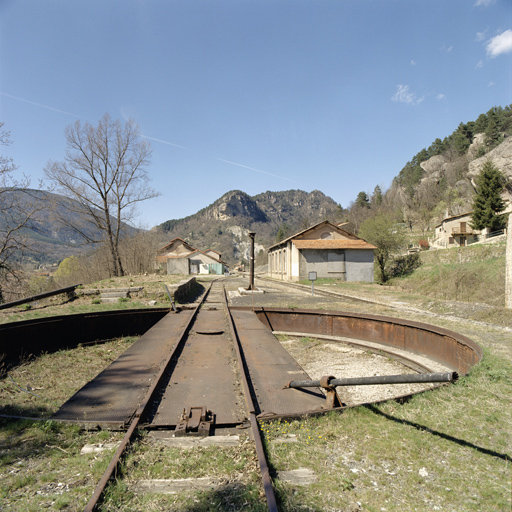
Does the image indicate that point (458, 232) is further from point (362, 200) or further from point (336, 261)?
point (362, 200)

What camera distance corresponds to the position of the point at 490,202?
42.4 metres

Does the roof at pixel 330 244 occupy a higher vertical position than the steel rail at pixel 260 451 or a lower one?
higher

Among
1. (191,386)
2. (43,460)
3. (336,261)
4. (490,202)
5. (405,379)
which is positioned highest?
(490,202)

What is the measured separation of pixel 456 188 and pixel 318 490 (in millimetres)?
87447

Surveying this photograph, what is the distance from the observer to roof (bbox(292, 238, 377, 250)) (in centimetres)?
2902

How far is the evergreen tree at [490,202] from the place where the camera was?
4241 centimetres

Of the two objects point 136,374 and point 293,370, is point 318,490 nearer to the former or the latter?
point 293,370

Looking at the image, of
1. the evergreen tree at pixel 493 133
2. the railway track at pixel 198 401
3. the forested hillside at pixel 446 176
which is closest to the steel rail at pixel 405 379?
the railway track at pixel 198 401

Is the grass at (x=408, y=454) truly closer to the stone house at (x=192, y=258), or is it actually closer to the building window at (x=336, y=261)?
the building window at (x=336, y=261)

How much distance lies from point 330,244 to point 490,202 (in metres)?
27.1

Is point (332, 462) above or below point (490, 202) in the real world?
below

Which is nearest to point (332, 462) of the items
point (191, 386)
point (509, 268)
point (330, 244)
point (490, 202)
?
point (191, 386)

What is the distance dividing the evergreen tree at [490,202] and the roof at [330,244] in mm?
23868

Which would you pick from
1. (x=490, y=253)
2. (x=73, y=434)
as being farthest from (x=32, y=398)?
(x=490, y=253)
